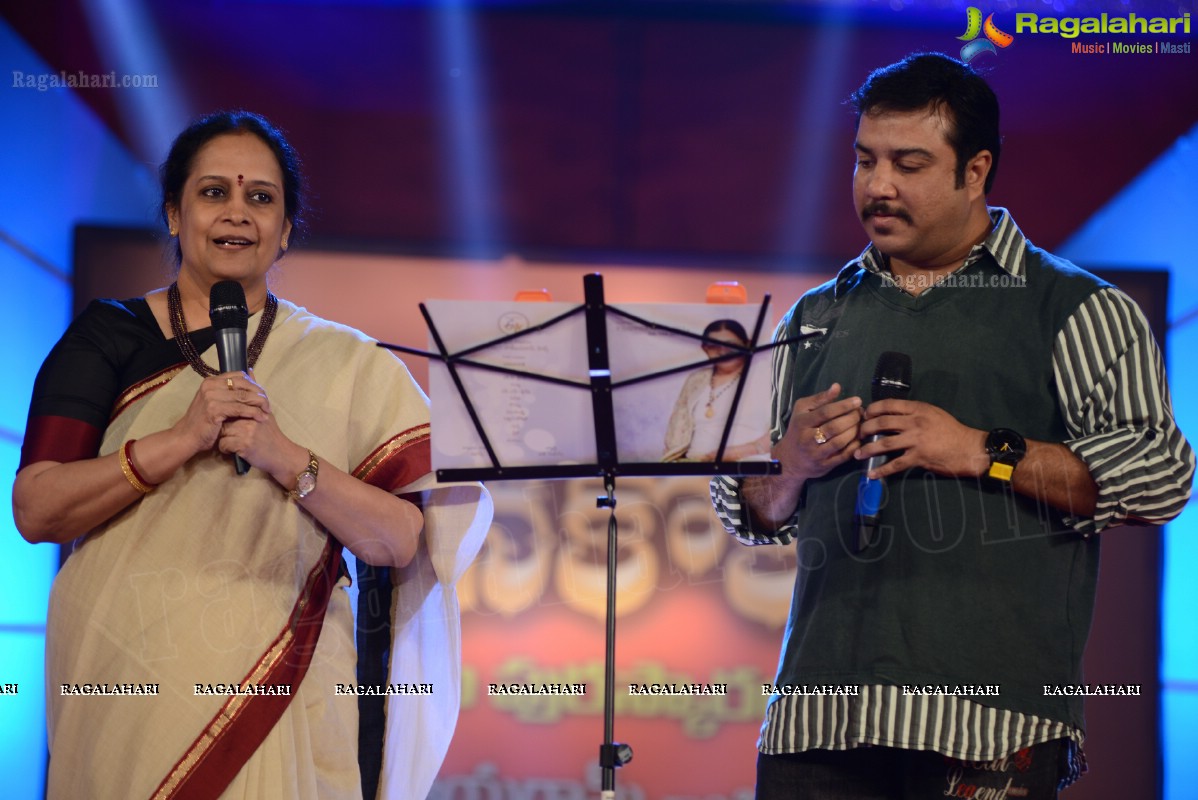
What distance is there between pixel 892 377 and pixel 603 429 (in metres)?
0.53

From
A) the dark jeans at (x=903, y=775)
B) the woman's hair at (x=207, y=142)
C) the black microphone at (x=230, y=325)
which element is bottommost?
the dark jeans at (x=903, y=775)

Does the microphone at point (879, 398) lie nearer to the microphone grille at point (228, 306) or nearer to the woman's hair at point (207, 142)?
the microphone grille at point (228, 306)

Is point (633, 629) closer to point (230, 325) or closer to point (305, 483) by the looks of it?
point (305, 483)

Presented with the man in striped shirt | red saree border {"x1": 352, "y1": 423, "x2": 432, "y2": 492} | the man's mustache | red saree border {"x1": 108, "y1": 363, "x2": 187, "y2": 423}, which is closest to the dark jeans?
the man in striped shirt

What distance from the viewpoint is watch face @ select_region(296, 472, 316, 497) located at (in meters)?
2.03

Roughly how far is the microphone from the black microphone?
108 centimetres

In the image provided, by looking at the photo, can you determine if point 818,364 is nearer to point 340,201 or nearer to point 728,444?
point 728,444

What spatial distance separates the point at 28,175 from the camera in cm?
396

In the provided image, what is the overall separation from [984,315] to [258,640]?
142cm

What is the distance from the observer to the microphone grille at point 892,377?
1993 mm

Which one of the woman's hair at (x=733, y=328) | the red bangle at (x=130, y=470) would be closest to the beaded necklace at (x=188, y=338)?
the red bangle at (x=130, y=470)

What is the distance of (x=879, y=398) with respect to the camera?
6.65 ft

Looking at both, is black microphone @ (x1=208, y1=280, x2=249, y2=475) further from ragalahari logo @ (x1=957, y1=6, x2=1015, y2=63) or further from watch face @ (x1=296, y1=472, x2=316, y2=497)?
ragalahari logo @ (x1=957, y1=6, x2=1015, y2=63)

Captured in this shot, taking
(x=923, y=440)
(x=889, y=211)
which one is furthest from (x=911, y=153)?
(x=923, y=440)
